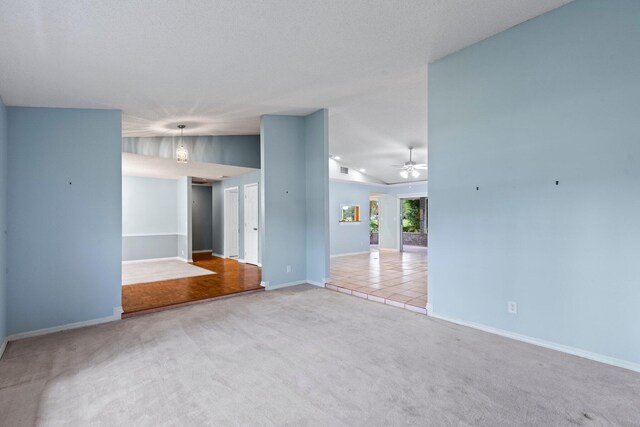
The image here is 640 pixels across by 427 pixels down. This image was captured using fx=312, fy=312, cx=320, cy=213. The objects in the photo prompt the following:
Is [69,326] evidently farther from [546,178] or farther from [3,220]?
[546,178]

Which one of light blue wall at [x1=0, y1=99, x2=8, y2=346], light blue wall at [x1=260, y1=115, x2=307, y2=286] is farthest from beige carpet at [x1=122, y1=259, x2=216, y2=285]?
light blue wall at [x1=0, y1=99, x2=8, y2=346]

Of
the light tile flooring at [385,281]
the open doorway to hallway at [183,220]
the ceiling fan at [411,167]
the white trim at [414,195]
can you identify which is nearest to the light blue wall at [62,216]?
the open doorway to hallway at [183,220]

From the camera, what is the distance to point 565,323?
2.84m

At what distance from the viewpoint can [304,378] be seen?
2.46 m

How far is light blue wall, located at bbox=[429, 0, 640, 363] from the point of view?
2.57 m

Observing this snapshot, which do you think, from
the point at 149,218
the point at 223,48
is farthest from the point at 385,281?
the point at 149,218

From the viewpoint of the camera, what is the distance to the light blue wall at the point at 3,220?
3.20 meters

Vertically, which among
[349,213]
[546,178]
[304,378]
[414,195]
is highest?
[414,195]

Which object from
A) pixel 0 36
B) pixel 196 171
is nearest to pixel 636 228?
pixel 0 36

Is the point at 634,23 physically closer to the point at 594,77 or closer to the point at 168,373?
the point at 594,77

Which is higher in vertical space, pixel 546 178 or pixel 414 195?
pixel 414 195

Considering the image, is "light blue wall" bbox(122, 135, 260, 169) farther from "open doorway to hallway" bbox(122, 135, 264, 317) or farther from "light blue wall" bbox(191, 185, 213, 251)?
"light blue wall" bbox(191, 185, 213, 251)

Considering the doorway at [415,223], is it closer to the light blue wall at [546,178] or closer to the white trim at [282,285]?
the white trim at [282,285]

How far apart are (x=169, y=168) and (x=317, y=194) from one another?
3.98m
